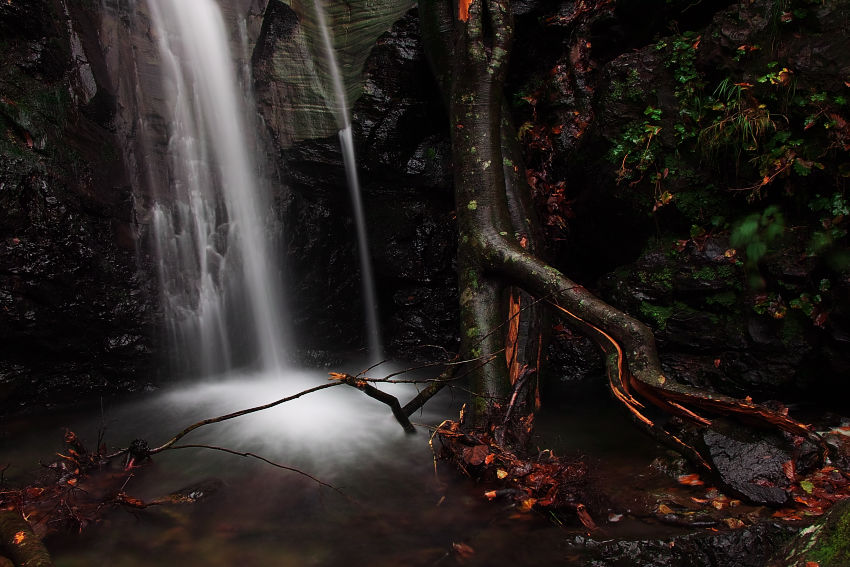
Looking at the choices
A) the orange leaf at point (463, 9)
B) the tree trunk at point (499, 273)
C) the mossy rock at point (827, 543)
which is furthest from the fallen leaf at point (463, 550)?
the orange leaf at point (463, 9)

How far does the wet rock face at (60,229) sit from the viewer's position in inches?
213

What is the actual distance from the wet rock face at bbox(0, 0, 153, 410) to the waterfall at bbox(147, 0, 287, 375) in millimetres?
532

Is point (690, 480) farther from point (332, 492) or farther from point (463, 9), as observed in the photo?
point (463, 9)

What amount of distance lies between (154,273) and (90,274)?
0.75 metres

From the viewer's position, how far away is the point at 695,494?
3.06 meters

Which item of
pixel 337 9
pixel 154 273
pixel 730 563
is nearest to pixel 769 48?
pixel 730 563

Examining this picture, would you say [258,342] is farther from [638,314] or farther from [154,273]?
[638,314]

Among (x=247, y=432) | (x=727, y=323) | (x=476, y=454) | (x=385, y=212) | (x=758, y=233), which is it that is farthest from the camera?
(x=385, y=212)

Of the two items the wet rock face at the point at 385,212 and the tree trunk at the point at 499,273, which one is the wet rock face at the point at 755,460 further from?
the wet rock face at the point at 385,212

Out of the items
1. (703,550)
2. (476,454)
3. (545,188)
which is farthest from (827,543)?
(545,188)

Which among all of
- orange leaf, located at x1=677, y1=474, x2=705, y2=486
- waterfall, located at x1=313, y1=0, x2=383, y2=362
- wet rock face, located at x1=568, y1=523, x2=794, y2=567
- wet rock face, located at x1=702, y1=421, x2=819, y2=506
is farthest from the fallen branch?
waterfall, located at x1=313, y1=0, x2=383, y2=362

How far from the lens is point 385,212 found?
716 centimetres

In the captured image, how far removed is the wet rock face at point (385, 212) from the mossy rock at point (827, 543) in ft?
17.8

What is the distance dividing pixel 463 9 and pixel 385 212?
3.11 meters
